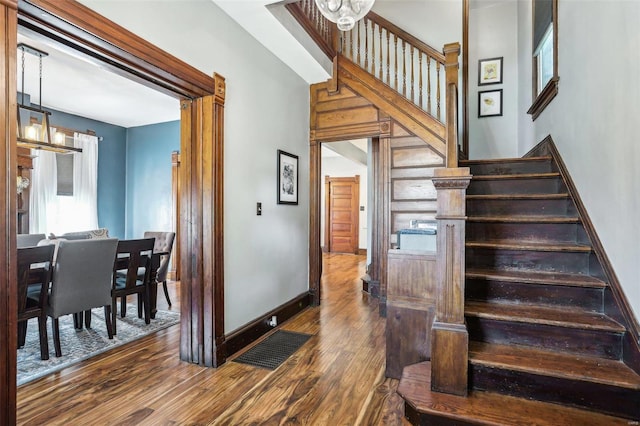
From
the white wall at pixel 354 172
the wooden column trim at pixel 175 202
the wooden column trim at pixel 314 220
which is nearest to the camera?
the wooden column trim at pixel 314 220

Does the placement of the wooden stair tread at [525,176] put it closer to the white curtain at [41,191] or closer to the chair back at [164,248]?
the chair back at [164,248]

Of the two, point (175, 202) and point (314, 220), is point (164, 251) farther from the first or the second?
point (175, 202)

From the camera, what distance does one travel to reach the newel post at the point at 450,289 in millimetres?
1764

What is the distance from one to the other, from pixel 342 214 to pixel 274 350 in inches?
261

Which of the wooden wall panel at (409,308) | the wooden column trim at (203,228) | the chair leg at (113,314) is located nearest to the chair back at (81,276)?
the chair leg at (113,314)

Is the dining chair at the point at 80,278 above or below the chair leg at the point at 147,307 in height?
above

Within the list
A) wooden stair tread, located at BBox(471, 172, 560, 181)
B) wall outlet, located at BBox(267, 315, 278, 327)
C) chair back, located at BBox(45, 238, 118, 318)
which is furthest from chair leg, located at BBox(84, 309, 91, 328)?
wooden stair tread, located at BBox(471, 172, 560, 181)

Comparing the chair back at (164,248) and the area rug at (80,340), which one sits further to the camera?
the chair back at (164,248)

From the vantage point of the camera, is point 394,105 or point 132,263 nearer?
point 132,263

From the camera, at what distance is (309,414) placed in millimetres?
1859

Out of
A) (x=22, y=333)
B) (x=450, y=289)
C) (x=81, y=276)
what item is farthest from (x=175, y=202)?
(x=450, y=289)

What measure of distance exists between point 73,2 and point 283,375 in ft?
7.97

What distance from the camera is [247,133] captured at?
288 centimetres

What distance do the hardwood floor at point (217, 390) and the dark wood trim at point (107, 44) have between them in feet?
6.46
